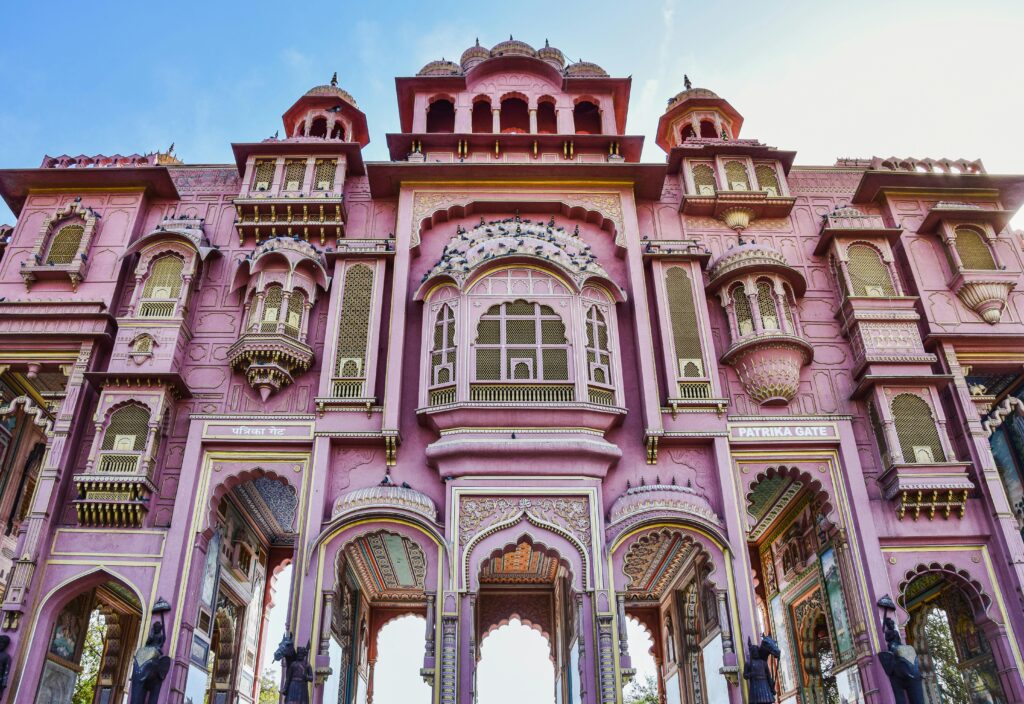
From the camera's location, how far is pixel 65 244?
17.6 metres

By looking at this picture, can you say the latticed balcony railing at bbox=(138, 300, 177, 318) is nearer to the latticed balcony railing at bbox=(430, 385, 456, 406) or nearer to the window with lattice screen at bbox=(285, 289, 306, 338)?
the window with lattice screen at bbox=(285, 289, 306, 338)

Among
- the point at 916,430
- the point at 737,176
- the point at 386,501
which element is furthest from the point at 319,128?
the point at 916,430

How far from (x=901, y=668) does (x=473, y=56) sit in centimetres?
1877

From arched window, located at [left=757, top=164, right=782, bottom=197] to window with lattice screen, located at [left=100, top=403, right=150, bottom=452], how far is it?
14817mm

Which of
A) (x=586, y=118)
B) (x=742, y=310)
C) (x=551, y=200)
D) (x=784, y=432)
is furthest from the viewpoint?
(x=586, y=118)

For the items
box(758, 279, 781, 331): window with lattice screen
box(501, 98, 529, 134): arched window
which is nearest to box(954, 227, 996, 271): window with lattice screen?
box(758, 279, 781, 331): window with lattice screen

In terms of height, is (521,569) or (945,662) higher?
(521,569)

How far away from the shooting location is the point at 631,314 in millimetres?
16969

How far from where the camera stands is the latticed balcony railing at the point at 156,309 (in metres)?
16.3

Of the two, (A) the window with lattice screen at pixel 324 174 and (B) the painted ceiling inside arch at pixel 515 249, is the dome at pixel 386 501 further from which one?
(A) the window with lattice screen at pixel 324 174

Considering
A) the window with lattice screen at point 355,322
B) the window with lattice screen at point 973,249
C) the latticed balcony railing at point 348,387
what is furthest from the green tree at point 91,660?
the window with lattice screen at point 973,249

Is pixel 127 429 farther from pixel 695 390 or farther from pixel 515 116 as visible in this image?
pixel 515 116

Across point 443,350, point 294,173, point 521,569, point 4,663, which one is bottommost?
point 4,663

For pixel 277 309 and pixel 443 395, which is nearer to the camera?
pixel 443 395
